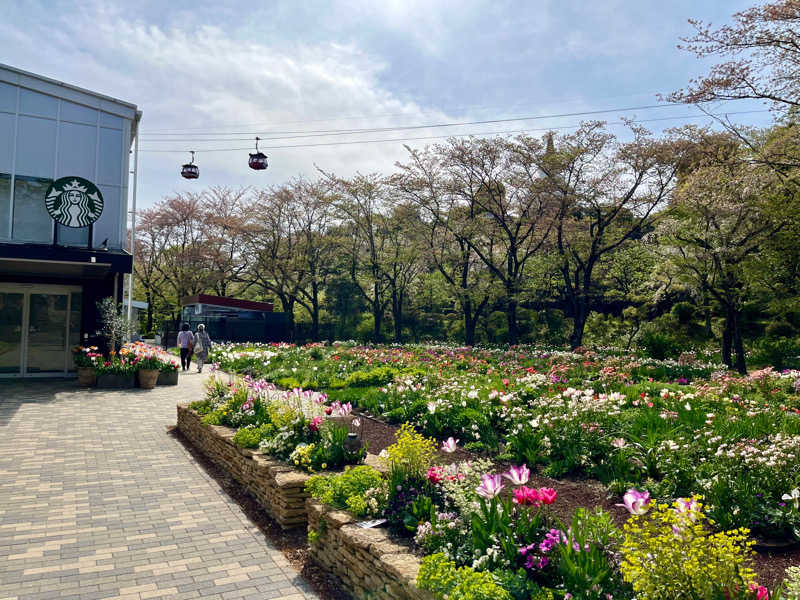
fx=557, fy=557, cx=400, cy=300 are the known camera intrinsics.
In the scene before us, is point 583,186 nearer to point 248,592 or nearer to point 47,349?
point 47,349

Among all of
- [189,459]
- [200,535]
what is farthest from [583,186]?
[200,535]

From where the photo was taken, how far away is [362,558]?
3.67m

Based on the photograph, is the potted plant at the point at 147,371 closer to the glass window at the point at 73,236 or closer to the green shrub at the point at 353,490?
the glass window at the point at 73,236

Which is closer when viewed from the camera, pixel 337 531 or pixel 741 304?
pixel 337 531

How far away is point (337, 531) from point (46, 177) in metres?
14.5

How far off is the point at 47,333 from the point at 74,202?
3.84 meters

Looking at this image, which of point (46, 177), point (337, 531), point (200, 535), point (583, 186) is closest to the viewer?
point (337, 531)

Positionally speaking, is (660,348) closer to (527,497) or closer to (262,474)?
(262,474)

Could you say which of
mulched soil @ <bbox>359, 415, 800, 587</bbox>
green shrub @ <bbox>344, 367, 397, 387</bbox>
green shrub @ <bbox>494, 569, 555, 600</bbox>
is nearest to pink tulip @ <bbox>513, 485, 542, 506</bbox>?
green shrub @ <bbox>494, 569, 555, 600</bbox>

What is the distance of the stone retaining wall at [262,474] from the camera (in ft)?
16.4

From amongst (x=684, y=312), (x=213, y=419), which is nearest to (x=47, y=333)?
(x=213, y=419)

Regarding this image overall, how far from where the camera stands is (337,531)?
4.06 m

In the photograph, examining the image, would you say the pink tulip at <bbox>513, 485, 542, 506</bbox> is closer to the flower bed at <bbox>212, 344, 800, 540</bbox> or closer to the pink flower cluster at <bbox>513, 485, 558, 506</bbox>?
the pink flower cluster at <bbox>513, 485, 558, 506</bbox>

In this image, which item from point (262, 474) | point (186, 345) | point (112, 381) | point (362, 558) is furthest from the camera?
point (186, 345)
